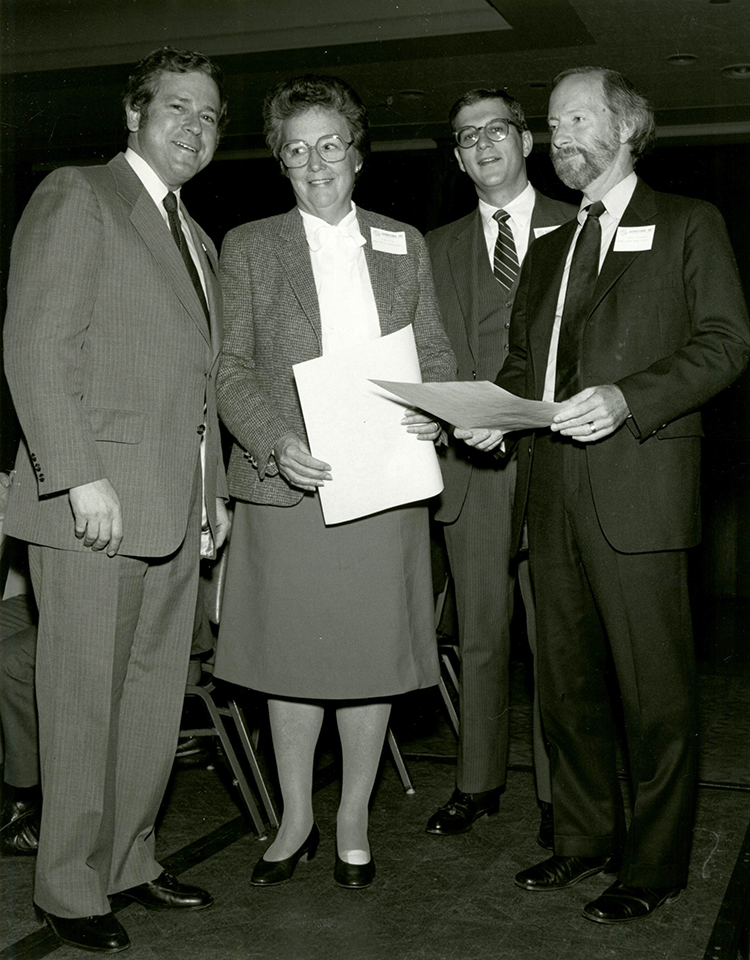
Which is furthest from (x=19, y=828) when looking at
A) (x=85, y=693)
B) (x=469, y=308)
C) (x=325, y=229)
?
(x=469, y=308)

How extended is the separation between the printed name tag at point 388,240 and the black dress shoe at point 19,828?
1.79m

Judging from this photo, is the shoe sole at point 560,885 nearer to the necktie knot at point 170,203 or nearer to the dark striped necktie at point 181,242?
the dark striped necktie at point 181,242

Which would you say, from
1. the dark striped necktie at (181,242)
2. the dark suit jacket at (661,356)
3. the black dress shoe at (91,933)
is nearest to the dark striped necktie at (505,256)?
the dark suit jacket at (661,356)

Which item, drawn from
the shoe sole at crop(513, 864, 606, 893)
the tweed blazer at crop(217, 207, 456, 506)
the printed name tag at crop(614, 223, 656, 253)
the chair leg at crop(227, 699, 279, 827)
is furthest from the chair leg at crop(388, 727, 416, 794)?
the printed name tag at crop(614, 223, 656, 253)

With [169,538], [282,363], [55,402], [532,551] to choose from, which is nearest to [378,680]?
[532,551]

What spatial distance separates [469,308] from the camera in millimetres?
3014

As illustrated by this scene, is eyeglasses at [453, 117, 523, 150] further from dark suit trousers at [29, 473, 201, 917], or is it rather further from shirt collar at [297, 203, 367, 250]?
dark suit trousers at [29, 473, 201, 917]

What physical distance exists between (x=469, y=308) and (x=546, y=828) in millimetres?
1534

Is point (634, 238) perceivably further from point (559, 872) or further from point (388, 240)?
point (559, 872)

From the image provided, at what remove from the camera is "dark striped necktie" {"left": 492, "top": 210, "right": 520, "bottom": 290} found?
9.76ft

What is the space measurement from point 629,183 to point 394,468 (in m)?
0.89

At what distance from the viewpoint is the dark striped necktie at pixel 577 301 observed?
93.4 inches

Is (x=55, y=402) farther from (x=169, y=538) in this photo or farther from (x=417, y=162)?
(x=417, y=162)

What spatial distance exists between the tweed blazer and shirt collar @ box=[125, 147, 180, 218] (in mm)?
255
